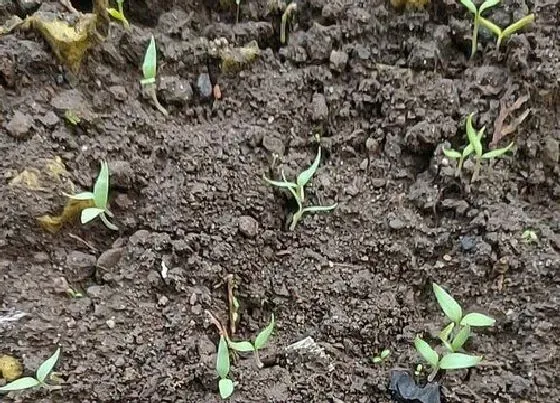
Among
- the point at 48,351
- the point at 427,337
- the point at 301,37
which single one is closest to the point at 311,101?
the point at 301,37

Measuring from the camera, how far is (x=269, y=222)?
4.49 ft

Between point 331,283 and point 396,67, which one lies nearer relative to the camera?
point 331,283

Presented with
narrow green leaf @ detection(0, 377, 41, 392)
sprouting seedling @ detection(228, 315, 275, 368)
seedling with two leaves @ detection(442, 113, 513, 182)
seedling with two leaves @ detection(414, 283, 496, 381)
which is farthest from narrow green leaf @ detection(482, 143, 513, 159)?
narrow green leaf @ detection(0, 377, 41, 392)

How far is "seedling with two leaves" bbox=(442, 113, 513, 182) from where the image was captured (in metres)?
1.35

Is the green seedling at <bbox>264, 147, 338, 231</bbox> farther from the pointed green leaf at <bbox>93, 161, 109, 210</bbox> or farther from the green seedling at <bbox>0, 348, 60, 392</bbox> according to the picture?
the green seedling at <bbox>0, 348, 60, 392</bbox>

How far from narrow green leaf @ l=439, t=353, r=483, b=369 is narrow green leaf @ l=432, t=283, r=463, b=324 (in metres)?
0.06

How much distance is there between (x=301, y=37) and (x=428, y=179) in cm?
42

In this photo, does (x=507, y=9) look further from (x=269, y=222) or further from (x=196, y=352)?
(x=196, y=352)

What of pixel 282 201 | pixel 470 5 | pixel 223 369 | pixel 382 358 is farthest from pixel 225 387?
pixel 470 5

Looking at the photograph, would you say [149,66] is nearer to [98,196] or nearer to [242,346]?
[98,196]

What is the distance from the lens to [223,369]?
1.18 m

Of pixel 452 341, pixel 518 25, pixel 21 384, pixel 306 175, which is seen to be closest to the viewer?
pixel 21 384

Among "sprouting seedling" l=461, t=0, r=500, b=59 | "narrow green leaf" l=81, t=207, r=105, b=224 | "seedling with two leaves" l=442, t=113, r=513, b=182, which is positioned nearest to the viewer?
"narrow green leaf" l=81, t=207, r=105, b=224

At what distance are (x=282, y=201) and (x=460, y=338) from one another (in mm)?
426
